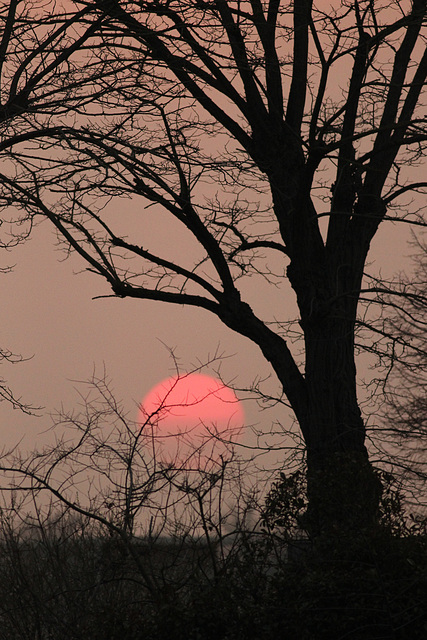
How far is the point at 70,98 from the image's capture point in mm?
Answer: 8891

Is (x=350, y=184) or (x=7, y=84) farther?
(x=350, y=184)

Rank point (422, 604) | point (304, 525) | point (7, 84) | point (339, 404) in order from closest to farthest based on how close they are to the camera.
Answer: point (422, 604)
point (304, 525)
point (7, 84)
point (339, 404)

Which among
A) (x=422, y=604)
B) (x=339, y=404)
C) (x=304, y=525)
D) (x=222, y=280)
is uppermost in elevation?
(x=222, y=280)

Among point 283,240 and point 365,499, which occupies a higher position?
point 283,240

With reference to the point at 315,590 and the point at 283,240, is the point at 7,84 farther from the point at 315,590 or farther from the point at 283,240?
the point at 315,590

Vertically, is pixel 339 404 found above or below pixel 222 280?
below

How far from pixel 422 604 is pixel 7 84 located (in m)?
7.13

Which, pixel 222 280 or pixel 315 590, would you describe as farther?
pixel 222 280

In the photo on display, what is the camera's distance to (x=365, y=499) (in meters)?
8.73

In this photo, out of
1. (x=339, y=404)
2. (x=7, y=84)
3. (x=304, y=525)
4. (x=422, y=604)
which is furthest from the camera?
(x=339, y=404)

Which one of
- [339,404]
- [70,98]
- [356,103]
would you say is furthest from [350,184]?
[70,98]

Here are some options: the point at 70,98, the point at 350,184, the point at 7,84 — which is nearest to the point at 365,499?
the point at 350,184

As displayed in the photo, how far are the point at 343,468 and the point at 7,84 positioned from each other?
582cm

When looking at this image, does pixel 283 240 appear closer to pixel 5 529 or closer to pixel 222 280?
pixel 222 280
